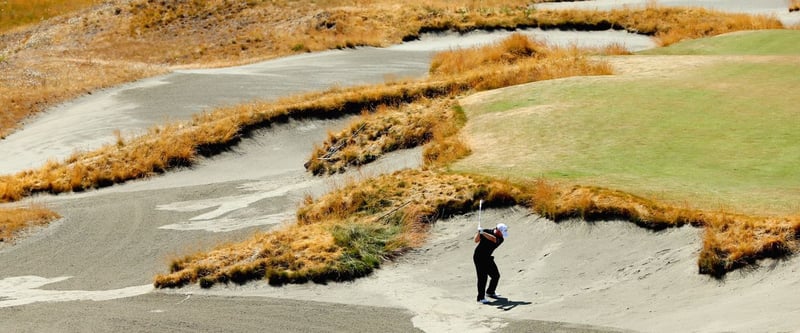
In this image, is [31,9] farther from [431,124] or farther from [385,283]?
[385,283]

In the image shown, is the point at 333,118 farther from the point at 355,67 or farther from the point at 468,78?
the point at 355,67

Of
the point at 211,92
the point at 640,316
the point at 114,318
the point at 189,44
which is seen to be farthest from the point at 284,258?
the point at 189,44

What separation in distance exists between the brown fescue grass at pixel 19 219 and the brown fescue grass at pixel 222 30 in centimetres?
1408

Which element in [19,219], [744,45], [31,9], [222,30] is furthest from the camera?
[31,9]

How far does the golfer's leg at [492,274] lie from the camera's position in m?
19.1

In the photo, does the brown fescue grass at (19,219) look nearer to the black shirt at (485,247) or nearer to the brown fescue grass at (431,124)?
the brown fescue grass at (431,124)

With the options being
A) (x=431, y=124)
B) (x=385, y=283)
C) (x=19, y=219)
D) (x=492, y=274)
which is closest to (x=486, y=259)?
(x=492, y=274)

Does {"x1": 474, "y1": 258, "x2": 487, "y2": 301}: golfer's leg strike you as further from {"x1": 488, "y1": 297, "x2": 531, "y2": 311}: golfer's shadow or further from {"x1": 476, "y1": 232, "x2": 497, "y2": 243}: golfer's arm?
{"x1": 476, "y1": 232, "x2": 497, "y2": 243}: golfer's arm

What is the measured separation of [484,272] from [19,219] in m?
14.4

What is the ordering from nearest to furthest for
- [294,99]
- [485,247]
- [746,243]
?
1. [746,243]
2. [485,247]
3. [294,99]

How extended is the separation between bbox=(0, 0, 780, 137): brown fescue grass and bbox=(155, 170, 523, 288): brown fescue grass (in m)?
22.1

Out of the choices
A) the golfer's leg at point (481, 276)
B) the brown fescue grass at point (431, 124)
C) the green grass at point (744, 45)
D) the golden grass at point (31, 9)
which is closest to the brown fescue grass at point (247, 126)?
the brown fescue grass at point (431, 124)

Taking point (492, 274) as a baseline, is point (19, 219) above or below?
below

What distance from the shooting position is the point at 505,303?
19.1 meters
